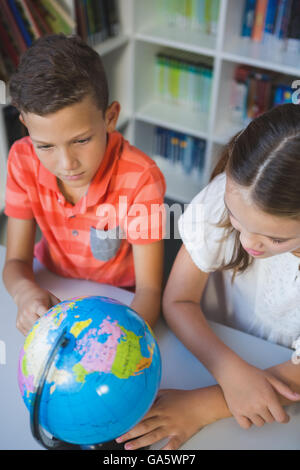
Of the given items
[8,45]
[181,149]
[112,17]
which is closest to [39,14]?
[8,45]

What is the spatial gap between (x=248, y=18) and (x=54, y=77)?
1787 millimetres

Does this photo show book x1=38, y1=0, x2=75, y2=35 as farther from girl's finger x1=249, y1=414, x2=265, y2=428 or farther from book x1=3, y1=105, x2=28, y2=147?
girl's finger x1=249, y1=414, x2=265, y2=428

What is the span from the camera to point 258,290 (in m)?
1.28

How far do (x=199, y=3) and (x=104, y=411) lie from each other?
2.49m

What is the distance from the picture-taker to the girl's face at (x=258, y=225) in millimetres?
885

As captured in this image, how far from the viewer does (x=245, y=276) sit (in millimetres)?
1271

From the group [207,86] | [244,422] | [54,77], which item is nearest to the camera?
[244,422]

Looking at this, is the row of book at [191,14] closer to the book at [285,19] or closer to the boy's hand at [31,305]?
the book at [285,19]

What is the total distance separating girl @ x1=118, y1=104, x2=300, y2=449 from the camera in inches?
33.7

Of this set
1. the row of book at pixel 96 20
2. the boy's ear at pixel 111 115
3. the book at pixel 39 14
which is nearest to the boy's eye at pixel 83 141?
the boy's ear at pixel 111 115

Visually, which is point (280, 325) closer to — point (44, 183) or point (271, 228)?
point (271, 228)

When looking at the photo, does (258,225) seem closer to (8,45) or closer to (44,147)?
(44,147)

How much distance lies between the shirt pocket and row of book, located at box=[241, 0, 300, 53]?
170 cm

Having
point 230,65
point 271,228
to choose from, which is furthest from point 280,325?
point 230,65
